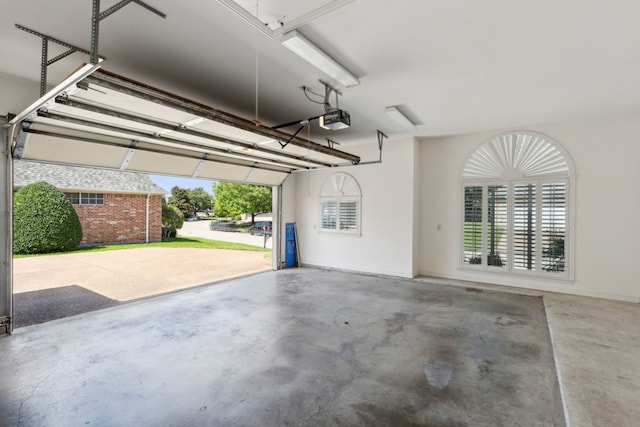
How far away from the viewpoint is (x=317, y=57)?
2.99 meters

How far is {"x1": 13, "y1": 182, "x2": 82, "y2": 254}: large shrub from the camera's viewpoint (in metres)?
9.77

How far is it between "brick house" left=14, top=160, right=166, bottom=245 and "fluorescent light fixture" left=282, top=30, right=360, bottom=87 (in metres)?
10.3

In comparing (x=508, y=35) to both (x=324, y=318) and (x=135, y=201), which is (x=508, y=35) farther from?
(x=135, y=201)

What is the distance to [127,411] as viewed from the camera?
92.0 inches

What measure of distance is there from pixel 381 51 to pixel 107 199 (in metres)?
13.2

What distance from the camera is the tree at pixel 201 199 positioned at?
3667cm

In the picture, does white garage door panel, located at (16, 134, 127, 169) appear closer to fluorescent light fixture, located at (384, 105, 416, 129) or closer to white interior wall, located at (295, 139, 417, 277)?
fluorescent light fixture, located at (384, 105, 416, 129)

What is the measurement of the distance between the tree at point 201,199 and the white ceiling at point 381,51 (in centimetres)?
3454

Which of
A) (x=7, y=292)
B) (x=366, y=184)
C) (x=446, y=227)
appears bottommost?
(x=7, y=292)

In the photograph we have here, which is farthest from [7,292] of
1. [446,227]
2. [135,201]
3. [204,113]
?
[135,201]

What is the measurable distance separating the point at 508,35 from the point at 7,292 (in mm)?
6129

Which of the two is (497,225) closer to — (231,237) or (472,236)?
(472,236)

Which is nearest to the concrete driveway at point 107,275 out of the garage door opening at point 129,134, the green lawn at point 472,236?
the garage door opening at point 129,134

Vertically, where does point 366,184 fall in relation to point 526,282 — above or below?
above
